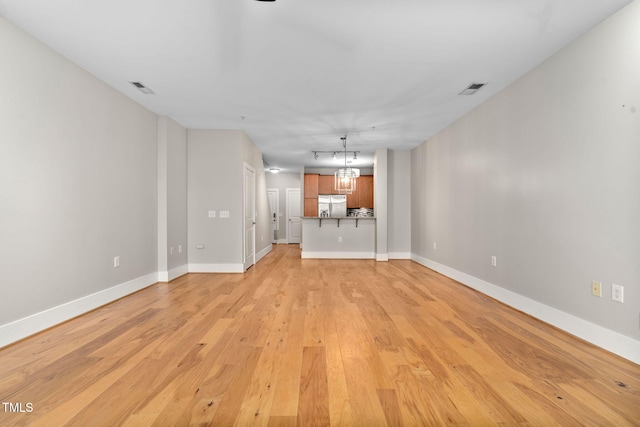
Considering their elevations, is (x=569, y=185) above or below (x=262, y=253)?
above

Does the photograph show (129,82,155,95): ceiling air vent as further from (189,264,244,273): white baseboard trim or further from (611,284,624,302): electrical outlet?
(611,284,624,302): electrical outlet

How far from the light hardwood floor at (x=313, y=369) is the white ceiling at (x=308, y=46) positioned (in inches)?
101

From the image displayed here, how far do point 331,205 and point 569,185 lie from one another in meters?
7.25

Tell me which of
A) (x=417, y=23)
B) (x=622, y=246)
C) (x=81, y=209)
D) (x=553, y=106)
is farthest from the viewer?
(x=81, y=209)

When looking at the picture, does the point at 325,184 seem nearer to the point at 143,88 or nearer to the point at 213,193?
the point at 213,193

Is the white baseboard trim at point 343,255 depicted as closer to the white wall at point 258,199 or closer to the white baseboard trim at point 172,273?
the white wall at point 258,199

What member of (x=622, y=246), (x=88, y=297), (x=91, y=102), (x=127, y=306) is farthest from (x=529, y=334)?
(x=91, y=102)

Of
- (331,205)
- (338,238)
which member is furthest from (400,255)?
(331,205)

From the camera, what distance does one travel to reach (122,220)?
4.02 metres

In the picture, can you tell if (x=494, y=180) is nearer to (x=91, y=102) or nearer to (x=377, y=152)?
(x=377, y=152)

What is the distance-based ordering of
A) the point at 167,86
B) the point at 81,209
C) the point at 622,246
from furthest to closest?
the point at 167,86 → the point at 81,209 → the point at 622,246

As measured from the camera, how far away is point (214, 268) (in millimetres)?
5719

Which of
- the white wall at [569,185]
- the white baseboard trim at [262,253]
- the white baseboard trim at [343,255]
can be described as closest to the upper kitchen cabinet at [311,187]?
the white baseboard trim at [262,253]

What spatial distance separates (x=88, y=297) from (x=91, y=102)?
2148 millimetres
